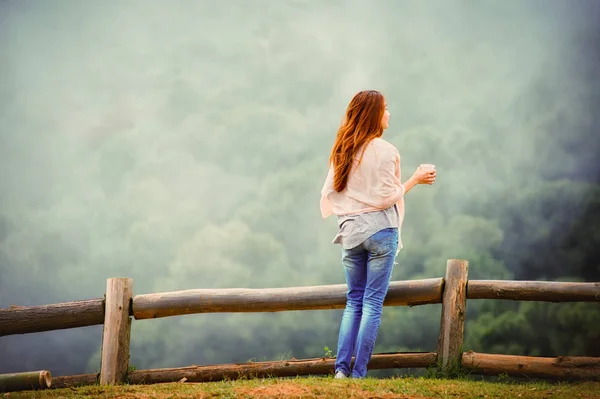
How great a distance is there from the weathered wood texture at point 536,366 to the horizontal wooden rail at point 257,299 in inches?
30.8

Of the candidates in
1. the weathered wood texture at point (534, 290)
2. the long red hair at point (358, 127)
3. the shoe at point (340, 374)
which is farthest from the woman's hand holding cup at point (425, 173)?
the weathered wood texture at point (534, 290)

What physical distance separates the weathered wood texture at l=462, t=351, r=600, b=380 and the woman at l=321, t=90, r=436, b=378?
Answer: 168 cm

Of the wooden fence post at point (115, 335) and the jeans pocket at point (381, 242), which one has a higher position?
the jeans pocket at point (381, 242)

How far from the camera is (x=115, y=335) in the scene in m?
6.09

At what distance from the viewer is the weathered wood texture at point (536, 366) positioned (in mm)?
6395

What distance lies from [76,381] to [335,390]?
2760 millimetres

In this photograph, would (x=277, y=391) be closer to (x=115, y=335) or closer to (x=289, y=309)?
(x=289, y=309)

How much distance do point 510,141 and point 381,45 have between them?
235cm

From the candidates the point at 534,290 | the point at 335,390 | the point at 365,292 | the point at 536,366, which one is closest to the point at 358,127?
the point at 365,292

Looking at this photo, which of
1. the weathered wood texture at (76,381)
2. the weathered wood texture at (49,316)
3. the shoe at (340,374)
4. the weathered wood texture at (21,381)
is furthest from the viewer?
the weathered wood texture at (76,381)

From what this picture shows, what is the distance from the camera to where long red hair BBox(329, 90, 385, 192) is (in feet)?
16.8

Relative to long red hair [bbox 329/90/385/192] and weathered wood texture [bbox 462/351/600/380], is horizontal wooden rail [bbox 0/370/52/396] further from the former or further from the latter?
weathered wood texture [bbox 462/351/600/380]

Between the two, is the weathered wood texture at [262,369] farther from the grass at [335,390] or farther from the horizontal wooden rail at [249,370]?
the grass at [335,390]

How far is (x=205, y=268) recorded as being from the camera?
9.94 m
